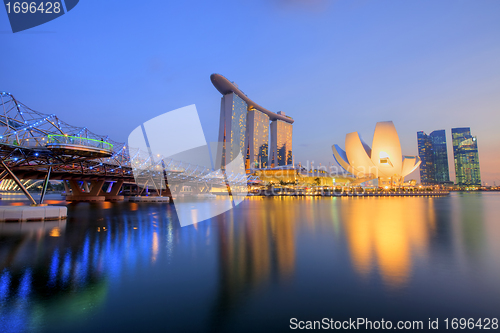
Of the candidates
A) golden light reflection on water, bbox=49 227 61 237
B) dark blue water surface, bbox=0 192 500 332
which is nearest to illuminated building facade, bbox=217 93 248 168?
golden light reflection on water, bbox=49 227 61 237

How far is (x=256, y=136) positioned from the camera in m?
115

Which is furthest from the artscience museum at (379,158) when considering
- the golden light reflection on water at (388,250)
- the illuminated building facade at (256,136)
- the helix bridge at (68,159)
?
the golden light reflection on water at (388,250)

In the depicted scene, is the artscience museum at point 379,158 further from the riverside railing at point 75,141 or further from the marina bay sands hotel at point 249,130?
the riverside railing at point 75,141

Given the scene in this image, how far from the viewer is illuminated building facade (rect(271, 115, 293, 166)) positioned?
439 feet

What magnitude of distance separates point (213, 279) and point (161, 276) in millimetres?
1031

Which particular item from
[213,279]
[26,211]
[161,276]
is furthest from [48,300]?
[26,211]

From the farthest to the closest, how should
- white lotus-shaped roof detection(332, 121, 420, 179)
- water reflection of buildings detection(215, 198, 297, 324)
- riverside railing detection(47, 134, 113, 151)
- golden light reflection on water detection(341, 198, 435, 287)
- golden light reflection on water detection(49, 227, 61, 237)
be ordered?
white lotus-shaped roof detection(332, 121, 420, 179), riverside railing detection(47, 134, 113, 151), golden light reflection on water detection(49, 227, 61, 237), golden light reflection on water detection(341, 198, 435, 287), water reflection of buildings detection(215, 198, 297, 324)

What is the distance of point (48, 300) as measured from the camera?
12.7ft

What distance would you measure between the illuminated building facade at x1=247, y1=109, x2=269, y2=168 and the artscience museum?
1753 inches

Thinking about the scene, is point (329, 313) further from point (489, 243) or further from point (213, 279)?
A: point (489, 243)

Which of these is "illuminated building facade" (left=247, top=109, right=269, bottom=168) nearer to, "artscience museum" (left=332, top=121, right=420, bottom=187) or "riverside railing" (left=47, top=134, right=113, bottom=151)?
"artscience museum" (left=332, top=121, right=420, bottom=187)

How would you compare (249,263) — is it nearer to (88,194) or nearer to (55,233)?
(55,233)

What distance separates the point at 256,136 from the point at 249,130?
13.2 ft

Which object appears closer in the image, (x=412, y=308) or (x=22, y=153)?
(x=412, y=308)
